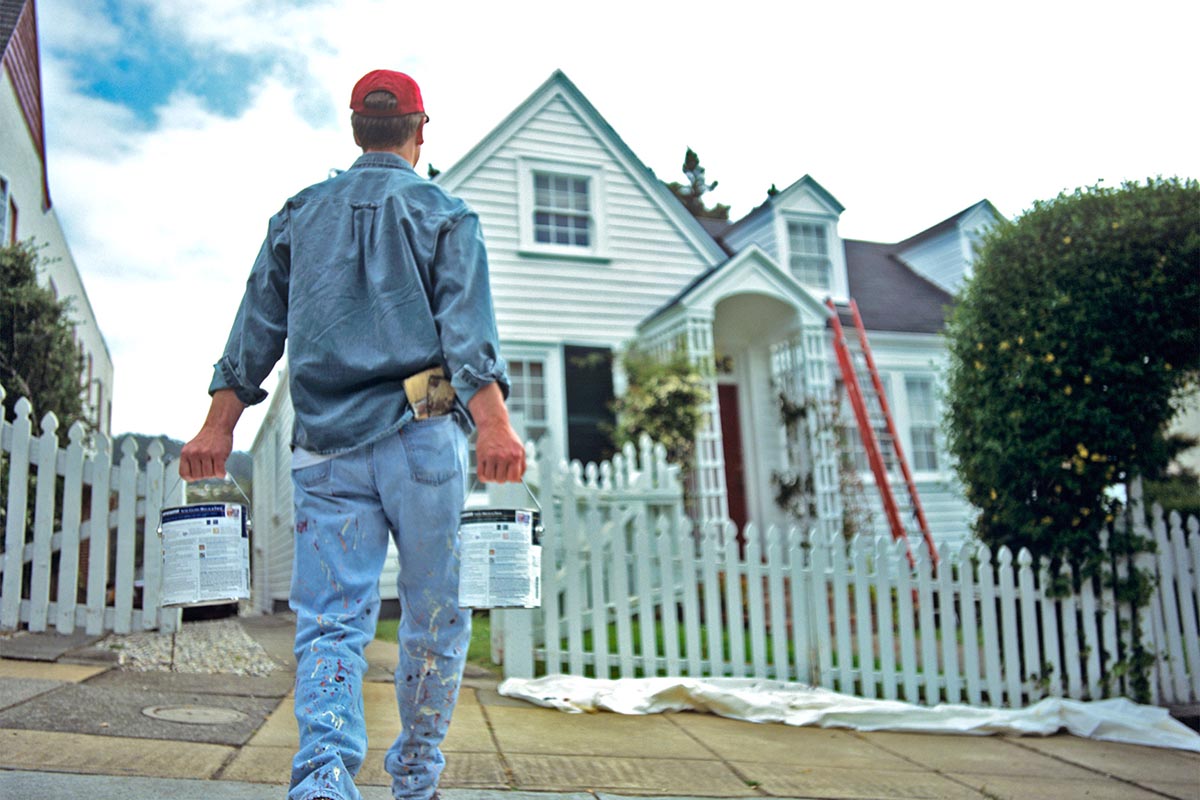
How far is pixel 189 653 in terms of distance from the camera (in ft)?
16.6

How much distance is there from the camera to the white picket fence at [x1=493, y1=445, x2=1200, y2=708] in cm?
521

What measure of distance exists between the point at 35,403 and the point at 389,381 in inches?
168

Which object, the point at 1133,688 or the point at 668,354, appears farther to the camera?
the point at 668,354

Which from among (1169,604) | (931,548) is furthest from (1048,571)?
(931,548)

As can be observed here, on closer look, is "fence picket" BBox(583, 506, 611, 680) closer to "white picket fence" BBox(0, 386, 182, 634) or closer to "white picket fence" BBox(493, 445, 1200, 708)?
"white picket fence" BBox(493, 445, 1200, 708)

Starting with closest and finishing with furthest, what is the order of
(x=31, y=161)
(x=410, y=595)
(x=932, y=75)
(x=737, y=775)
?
(x=410, y=595)
(x=737, y=775)
(x=932, y=75)
(x=31, y=161)

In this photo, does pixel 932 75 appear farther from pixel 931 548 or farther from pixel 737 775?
pixel 931 548

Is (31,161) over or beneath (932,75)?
over

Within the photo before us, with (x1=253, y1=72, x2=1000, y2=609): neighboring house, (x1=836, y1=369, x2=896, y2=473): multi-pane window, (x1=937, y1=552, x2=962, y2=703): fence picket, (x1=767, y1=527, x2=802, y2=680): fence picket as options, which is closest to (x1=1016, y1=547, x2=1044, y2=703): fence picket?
→ (x1=937, y1=552, x2=962, y2=703): fence picket

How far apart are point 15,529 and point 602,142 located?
773cm

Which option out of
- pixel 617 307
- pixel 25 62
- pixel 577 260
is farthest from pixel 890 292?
pixel 25 62

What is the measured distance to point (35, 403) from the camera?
5379mm

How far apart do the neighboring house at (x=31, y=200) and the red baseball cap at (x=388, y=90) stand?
12.0ft

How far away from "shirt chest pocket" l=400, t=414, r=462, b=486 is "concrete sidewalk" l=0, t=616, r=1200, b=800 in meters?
1.13
